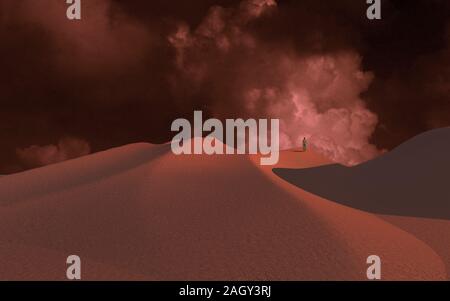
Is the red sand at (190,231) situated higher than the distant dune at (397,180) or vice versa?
the distant dune at (397,180)

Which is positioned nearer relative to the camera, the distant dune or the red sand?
the red sand

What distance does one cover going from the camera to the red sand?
10.6 meters

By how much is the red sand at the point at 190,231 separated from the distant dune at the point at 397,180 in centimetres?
454

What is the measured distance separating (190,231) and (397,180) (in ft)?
47.6

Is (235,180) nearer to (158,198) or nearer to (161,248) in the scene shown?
(158,198)

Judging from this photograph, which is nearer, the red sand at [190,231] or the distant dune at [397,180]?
the red sand at [190,231]

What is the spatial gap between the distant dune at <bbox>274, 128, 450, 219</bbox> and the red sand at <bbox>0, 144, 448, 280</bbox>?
4.54m

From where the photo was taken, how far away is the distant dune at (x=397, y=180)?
19297mm

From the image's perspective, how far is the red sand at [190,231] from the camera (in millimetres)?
10562

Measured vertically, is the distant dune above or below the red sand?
above

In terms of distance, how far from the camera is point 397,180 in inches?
902

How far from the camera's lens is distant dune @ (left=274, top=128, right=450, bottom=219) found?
19.3 m

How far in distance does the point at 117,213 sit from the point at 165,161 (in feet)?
17.2

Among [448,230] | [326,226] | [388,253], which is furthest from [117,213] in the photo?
[448,230]
